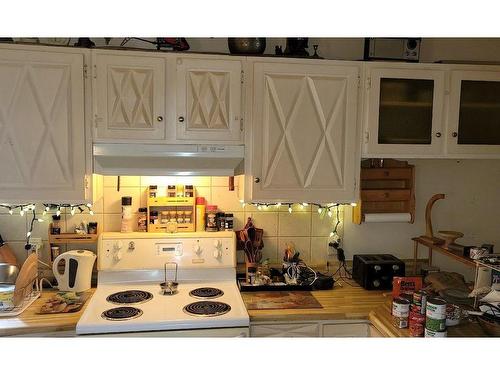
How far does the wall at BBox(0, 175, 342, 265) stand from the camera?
103 inches

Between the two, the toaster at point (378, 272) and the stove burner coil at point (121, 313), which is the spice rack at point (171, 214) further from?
the toaster at point (378, 272)

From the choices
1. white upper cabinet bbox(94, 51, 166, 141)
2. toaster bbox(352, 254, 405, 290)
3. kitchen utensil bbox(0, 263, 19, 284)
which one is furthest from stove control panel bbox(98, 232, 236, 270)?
toaster bbox(352, 254, 405, 290)

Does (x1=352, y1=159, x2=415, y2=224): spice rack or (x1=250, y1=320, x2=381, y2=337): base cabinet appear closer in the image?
(x1=250, y1=320, x2=381, y2=337): base cabinet

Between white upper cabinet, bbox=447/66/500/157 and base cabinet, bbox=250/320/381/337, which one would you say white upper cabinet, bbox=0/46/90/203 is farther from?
white upper cabinet, bbox=447/66/500/157

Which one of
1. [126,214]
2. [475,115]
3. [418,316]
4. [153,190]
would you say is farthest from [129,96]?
[475,115]

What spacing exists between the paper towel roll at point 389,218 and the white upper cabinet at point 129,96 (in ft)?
4.70

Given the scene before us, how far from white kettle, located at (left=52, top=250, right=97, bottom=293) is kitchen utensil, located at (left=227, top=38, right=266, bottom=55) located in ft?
4.74

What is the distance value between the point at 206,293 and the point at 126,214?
692 mm

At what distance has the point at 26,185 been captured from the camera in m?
2.23

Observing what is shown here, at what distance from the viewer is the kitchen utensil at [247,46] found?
2.38m

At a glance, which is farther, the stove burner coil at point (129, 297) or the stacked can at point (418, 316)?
the stove burner coil at point (129, 297)

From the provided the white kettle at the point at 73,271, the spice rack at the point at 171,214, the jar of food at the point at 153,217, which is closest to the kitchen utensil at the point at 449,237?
the spice rack at the point at 171,214

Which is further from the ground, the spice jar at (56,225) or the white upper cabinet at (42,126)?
the white upper cabinet at (42,126)

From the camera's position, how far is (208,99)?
2326 mm
